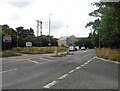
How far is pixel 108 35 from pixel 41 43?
10212 cm

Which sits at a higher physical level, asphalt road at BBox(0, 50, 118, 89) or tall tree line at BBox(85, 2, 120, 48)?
tall tree line at BBox(85, 2, 120, 48)

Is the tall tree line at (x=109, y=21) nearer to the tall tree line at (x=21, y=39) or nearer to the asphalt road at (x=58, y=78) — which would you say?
the asphalt road at (x=58, y=78)

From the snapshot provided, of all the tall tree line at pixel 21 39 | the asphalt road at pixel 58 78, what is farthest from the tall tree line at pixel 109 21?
the tall tree line at pixel 21 39

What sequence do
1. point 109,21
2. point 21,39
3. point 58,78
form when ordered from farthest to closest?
1. point 21,39
2. point 109,21
3. point 58,78

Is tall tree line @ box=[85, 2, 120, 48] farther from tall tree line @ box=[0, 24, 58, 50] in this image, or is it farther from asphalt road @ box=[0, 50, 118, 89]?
tall tree line @ box=[0, 24, 58, 50]

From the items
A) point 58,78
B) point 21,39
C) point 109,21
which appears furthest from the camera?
point 21,39

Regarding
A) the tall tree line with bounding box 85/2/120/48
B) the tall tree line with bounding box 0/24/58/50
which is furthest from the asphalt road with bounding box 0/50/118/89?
the tall tree line with bounding box 0/24/58/50

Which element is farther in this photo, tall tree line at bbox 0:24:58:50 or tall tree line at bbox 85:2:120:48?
tall tree line at bbox 0:24:58:50

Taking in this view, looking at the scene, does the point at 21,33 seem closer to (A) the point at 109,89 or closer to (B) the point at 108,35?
(B) the point at 108,35

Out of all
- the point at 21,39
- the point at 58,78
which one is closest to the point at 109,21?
the point at 58,78

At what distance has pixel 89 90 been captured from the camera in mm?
11695

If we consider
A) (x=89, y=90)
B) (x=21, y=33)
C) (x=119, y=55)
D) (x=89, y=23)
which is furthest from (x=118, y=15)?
(x=21, y=33)

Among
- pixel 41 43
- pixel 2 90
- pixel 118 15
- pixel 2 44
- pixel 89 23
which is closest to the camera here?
pixel 2 90

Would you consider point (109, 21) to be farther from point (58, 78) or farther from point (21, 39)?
point (21, 39)
